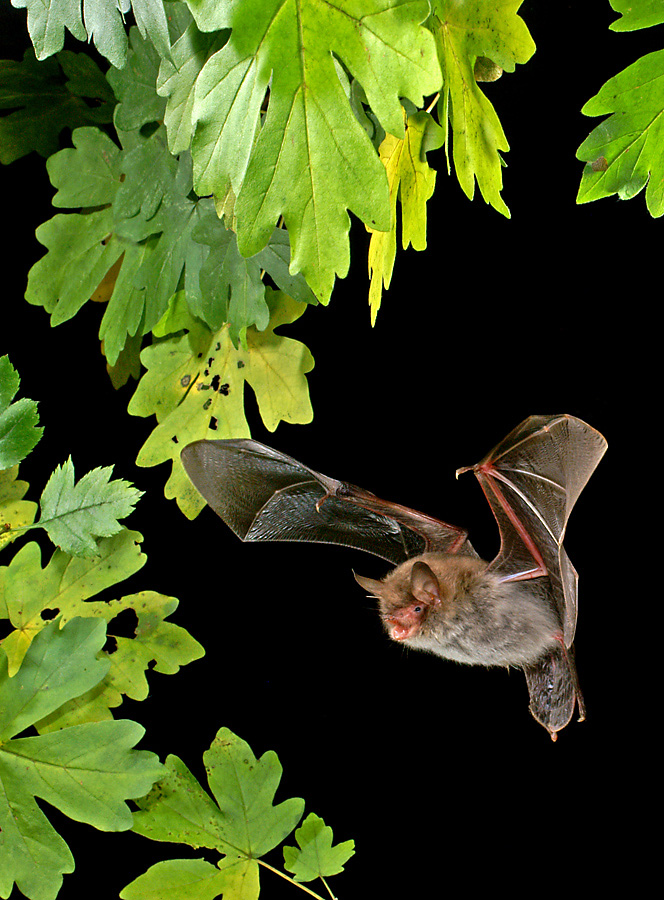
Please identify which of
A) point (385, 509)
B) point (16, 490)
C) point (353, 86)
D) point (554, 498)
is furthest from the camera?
point (16, 490)

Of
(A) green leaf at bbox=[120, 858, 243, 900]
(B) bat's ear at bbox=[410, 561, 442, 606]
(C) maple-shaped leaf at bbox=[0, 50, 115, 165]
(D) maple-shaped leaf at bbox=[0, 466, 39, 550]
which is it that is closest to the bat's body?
(B) bat's ear at bbox=[410, 561, 442, 606]

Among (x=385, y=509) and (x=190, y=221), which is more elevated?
(x=190, y=221)

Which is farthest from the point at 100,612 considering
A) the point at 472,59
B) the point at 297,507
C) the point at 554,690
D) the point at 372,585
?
the point at 472,59

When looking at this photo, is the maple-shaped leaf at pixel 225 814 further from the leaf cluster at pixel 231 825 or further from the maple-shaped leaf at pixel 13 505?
the maple-shaped leaf at pixel 13 505

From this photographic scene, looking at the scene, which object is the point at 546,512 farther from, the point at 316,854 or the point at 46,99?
the point at 46,99

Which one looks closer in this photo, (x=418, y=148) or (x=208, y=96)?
(x=208, y=96)

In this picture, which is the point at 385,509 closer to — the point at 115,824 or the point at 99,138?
the point at 115,824

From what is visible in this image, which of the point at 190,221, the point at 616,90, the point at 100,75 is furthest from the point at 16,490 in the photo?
the point at 616,90
